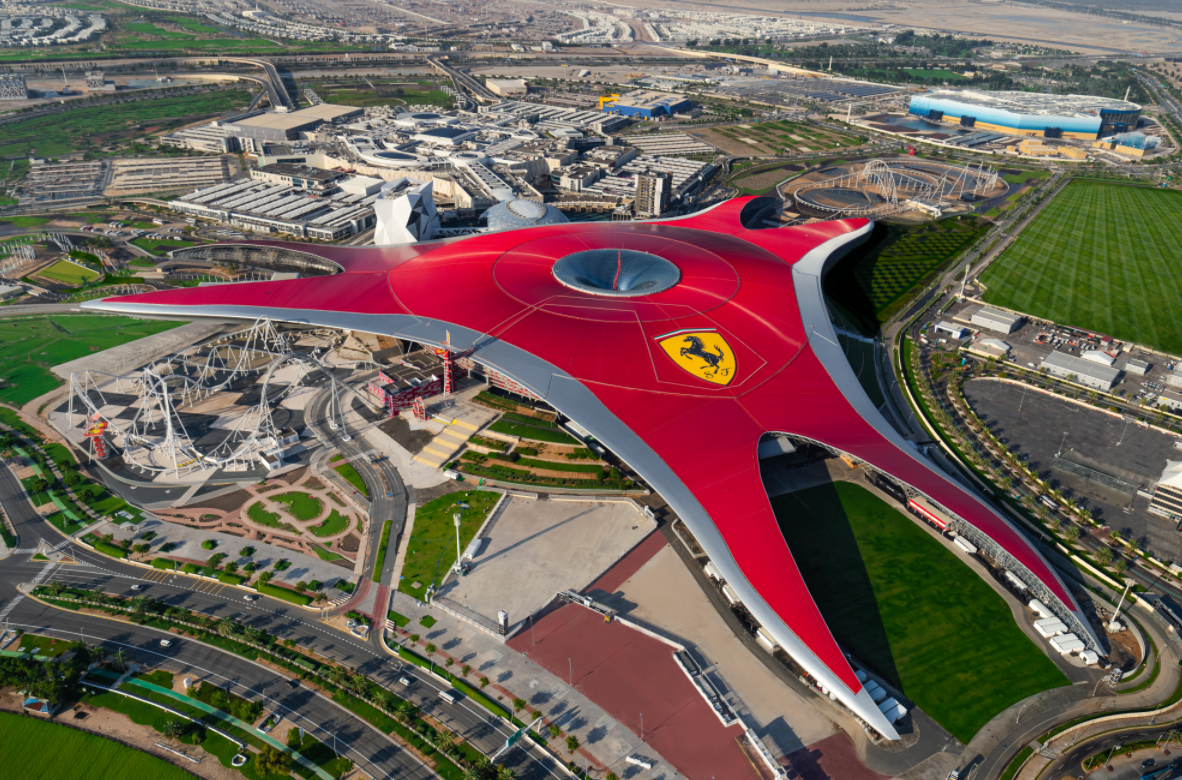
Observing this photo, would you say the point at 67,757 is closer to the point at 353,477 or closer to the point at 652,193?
the point at 353,477

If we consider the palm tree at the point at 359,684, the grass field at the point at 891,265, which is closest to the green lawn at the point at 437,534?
the palm tree at the point at 359,684

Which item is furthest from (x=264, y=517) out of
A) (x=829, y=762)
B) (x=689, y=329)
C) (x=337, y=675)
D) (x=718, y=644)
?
(x=829, y=762)

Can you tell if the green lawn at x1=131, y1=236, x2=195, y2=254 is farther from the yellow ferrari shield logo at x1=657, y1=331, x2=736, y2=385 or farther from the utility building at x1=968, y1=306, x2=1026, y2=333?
the utility building at x1=968, y1=306, x2=1026, y2=333

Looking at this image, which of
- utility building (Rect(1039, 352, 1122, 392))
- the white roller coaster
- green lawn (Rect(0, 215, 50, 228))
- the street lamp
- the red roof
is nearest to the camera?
the red roof

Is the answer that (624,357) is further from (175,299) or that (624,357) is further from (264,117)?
(264,117)

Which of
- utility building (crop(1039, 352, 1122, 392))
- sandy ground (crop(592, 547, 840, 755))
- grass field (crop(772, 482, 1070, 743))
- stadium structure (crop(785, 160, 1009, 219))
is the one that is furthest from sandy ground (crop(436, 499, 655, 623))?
stadium structure (crop(785, 160, 1009, 219))

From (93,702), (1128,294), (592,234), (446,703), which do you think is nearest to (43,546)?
(93,702)

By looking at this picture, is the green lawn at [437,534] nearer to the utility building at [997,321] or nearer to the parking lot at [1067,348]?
the parking lot at [1067,348]
